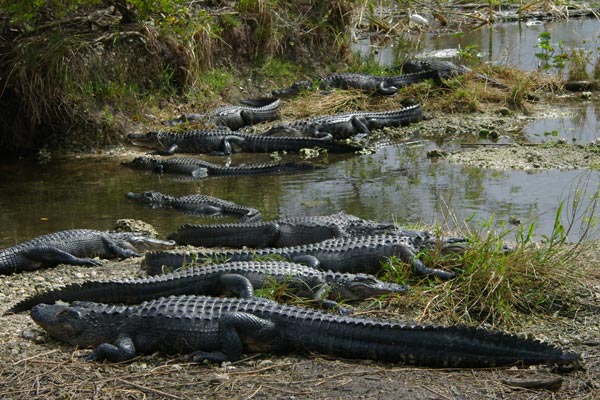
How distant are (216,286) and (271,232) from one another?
1819 mm

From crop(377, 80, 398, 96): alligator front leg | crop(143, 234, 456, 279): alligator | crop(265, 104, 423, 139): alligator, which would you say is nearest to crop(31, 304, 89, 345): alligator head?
crop(143, 234, 456, 279): alligator

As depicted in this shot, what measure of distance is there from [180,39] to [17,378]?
849cm

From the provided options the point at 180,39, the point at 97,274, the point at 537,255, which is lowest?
the point at 97,274

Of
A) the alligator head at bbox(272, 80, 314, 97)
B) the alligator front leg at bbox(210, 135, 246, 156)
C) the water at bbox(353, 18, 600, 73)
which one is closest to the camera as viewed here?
the alligator front leg at bbox(210, 135, 246, 156)

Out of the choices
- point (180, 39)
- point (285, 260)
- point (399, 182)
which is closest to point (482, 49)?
point (180, 39)

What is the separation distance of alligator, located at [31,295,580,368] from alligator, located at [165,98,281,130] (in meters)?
7.30

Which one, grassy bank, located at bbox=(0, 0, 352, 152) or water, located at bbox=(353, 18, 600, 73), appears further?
water, located at bbox=(353, 18, 600, 73)

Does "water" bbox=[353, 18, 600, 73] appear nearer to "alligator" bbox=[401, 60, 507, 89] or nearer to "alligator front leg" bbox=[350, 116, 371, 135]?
"alligator" bbox=[401, 60, 507, 89]

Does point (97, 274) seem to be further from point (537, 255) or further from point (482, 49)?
point (482, 49)

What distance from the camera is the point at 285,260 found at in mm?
6332

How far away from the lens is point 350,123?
12.2 meters

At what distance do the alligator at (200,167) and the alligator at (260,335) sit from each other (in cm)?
505

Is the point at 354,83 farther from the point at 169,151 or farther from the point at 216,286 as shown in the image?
the point at 216,286

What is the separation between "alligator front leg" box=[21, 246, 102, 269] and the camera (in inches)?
279
